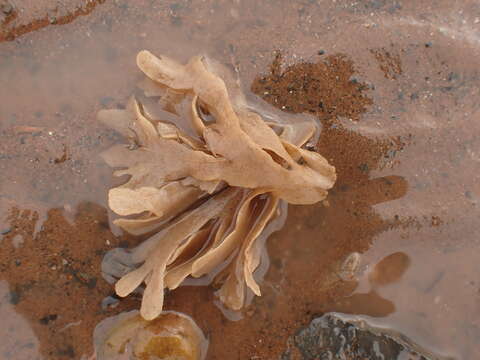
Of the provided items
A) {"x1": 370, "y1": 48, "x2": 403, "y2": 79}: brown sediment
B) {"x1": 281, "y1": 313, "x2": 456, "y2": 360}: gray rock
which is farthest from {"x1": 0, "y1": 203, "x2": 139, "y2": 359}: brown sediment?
{"x1": 370, "y1": 48, "x2": 403, "y2": 79}: brown sediment

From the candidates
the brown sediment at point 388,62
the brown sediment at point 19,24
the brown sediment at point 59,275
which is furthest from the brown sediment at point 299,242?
the brown sediment at point 19,24

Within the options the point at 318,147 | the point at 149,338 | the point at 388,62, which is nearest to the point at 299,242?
the point at 318,147

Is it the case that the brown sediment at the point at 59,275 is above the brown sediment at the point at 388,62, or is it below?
below

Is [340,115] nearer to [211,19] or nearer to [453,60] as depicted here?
[453,60]

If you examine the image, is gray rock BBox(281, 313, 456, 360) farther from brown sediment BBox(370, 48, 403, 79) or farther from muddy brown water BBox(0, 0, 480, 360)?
brown sediment BBox(370, 48, 403, 79)

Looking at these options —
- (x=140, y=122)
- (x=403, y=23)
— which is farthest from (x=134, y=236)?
(x=403, y=23)

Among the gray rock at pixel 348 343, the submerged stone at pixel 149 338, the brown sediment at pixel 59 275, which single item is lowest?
the gray rock at pixel 348 343

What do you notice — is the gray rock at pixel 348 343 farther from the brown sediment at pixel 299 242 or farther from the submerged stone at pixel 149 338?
the submerged stone at pixel 149 338

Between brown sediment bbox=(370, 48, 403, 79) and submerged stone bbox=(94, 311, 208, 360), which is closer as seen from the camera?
submerged stone bbox=(94, 311, 208, 360)

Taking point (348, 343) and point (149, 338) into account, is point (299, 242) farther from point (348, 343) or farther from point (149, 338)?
point (149, 338)
